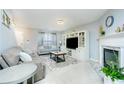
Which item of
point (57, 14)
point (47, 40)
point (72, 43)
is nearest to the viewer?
point (57, 14)

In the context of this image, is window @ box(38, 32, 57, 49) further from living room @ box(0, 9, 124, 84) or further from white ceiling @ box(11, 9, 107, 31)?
white ceiling @ box(11, 9, 107, 31)

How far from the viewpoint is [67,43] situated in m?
6.59

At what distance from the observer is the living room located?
7.57 ft

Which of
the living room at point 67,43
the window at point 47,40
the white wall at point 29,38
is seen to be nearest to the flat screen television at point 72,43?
the living room at point 67,43

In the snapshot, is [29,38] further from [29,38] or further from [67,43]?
[67,43]

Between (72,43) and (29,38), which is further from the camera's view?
(29,38)

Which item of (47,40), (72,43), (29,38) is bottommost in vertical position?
(72,43)

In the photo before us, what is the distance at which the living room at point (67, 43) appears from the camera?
2.31m

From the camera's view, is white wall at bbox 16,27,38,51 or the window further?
the window

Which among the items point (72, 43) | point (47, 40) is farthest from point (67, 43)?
point (47, 40)

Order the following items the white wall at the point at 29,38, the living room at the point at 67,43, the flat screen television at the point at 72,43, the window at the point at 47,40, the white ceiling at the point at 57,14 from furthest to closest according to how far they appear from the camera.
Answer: the window at the point at 47,40
the white wall at the point at 29,38
the flat screen television at the point at 72,43
the white ceiling at the point at 57,14
the living room at the point at 67,43

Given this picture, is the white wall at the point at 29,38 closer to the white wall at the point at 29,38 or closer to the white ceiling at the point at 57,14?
the white wall at the point at 29,38

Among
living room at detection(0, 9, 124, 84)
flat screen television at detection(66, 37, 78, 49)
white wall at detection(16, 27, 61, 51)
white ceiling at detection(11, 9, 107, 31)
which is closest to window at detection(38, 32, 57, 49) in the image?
living room at detection(0, 9, 124, 84)
